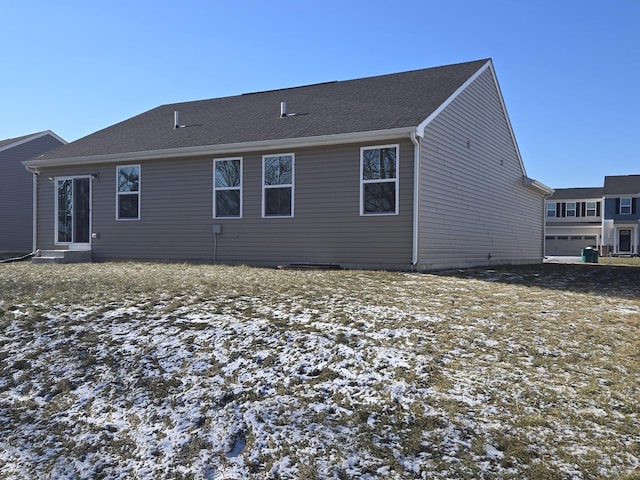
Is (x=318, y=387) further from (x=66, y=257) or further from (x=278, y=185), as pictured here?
(x=66, y=257)

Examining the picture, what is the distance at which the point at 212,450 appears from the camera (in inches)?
161

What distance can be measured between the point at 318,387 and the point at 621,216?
1661 inches

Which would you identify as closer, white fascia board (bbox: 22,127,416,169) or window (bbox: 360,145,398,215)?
white fascia board (bbox: 22,127,416,169)

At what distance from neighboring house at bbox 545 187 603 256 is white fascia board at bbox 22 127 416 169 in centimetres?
3505

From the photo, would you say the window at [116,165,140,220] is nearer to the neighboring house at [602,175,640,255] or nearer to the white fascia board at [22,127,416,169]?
the white fascia board at [22,127,416,169]

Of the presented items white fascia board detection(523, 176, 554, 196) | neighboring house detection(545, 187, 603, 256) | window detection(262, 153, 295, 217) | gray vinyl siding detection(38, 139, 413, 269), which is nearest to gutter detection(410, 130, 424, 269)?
gray vinyl siding detection(38, 139, 413, 269)

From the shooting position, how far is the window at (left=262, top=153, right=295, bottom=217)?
12664 mm

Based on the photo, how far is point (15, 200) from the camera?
81.6ft

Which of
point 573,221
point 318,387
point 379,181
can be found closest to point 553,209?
point 573,221

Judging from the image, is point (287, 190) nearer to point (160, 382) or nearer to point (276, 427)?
point (160, 382)

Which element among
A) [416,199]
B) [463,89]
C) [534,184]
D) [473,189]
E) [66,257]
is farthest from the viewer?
[534,184]

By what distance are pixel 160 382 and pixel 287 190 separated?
8.01 m

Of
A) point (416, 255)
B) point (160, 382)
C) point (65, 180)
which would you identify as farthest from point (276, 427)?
point (65, 180)

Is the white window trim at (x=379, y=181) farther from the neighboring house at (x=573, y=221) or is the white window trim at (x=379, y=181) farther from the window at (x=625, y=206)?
the window at (x=625, y=206)
